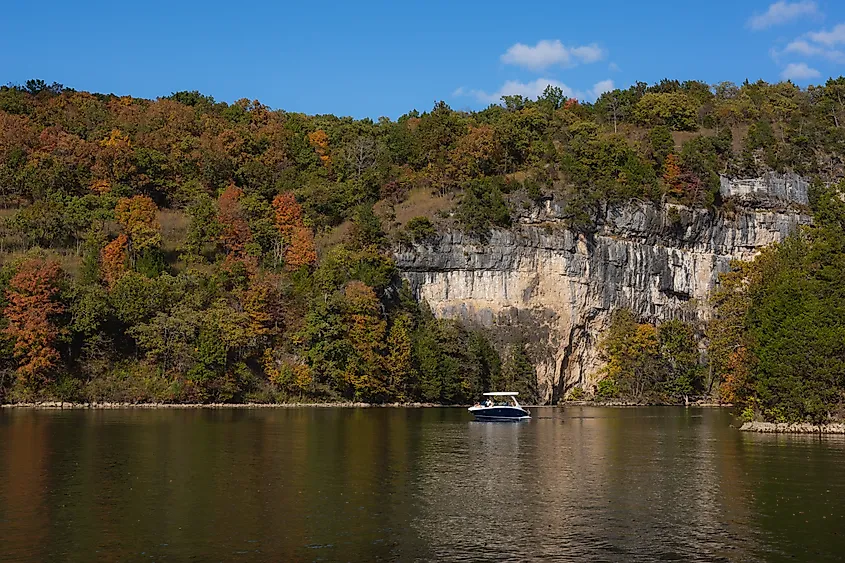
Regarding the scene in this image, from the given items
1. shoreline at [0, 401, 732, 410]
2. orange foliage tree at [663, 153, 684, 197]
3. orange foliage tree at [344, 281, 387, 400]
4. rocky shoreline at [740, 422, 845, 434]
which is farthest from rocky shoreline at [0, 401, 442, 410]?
orange foliage tree at [663, 153, 684, 197]

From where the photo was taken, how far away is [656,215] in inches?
4515

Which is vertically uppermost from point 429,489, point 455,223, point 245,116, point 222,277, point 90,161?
point 245,116

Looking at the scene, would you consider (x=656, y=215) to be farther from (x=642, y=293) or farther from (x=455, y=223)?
(x=455, y=223)

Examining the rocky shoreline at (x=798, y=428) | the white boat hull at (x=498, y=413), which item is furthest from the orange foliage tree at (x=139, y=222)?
the rocky shoreline at (x=798, y=428)

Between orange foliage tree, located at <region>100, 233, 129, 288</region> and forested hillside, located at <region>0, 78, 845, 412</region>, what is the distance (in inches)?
8.4

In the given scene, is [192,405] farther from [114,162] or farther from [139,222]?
[114,162]

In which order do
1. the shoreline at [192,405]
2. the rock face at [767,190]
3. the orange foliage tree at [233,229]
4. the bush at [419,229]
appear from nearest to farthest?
the shoreline at [192,405] < the orange foliage tree at [233,229] < the bush at [419,229] < the rock face at [767,190]

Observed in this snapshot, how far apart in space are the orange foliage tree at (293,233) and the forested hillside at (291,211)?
9.6 inches

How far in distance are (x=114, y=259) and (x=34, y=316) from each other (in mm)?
16484

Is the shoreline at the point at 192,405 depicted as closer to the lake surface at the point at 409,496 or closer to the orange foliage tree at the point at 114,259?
the orange foliage tree at the point at 114,259

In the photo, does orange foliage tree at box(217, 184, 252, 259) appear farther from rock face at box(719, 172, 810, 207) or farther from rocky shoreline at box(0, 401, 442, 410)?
rock face at box(719, 172, 810, 207)

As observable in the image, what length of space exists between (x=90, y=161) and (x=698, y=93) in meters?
91.1

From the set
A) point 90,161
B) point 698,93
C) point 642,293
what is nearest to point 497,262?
point 642,293

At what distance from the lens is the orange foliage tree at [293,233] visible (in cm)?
10269
